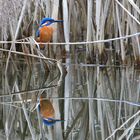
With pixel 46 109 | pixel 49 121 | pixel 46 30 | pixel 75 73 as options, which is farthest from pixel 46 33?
pixel 49 121

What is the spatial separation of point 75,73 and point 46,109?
2.09 metres

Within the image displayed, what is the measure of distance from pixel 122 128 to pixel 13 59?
12.0 ft

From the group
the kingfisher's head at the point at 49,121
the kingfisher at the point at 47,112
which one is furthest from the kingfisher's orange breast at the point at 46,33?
the kingfisher's head at the point at 49,121

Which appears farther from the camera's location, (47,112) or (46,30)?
(46,30)

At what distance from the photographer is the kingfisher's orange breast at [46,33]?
18.5 feet

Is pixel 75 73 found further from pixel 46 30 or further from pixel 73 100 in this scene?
pixel 73 100

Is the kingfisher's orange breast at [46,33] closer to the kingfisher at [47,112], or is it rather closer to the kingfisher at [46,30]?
the kingfisher at [46,30]

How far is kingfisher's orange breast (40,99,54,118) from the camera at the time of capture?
3751 millimetres

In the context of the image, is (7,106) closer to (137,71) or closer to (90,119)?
(90,119)

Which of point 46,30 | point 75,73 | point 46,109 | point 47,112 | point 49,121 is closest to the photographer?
point 49,121

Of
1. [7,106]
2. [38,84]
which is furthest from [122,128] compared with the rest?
[38,84]

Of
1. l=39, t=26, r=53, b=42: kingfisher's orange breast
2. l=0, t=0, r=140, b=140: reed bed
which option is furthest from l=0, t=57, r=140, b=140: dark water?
l=39, t=26, r=53, b=42: kingfisher's orange breast

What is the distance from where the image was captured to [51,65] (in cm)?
596

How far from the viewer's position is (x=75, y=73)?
19.7 feet
